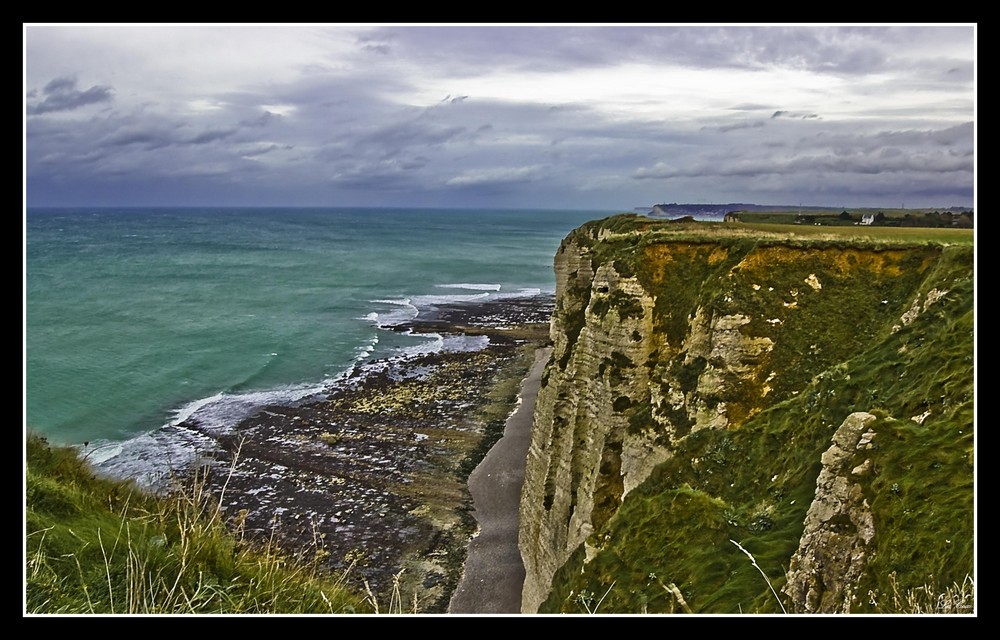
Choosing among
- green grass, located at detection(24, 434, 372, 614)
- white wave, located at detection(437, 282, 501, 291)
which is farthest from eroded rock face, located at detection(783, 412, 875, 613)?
white wave, located at detection(437, 282, 501, 291)

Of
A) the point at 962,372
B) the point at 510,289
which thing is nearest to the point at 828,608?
the point at 962,372

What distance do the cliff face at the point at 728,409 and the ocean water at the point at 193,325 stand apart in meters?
13.3

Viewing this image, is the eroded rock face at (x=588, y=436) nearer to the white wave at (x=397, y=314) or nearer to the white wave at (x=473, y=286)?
the white wave at (x=397, y=314)

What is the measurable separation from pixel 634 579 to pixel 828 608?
4.46 meters

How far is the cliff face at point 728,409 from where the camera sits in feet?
35.4

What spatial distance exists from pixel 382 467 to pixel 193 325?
1863 inches

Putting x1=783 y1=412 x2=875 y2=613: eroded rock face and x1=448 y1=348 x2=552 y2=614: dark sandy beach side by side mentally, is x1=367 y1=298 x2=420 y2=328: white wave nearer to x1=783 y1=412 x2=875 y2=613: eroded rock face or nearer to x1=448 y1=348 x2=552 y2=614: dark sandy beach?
x1=448 y1=348 x2=552 y2=614: dark sandy beach

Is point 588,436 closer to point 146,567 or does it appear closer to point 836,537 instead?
point 836,537

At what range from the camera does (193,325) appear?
75.4 m

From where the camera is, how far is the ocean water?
4703 cm

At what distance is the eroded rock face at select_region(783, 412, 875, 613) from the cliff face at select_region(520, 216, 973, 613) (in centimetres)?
3

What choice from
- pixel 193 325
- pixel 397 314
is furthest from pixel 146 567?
pixel 397 314

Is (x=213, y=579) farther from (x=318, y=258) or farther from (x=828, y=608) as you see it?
(x=318, y=258)

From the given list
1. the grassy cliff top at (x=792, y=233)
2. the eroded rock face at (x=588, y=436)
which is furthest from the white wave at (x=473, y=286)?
the eroded rock face at (x=588, y=436)
